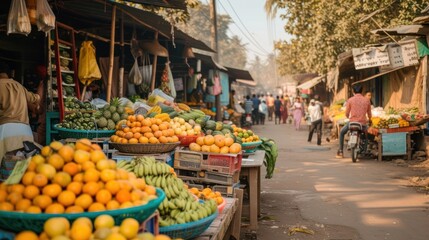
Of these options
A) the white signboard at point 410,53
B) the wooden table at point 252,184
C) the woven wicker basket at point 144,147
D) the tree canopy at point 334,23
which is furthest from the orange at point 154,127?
the tree canopy at point 334,23

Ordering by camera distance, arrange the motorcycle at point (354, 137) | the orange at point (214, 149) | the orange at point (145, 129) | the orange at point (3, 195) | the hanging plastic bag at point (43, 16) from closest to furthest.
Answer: the orange at point (3, 195) < the orange at point (214, 149) < the orange at point (145, 129) < the hanging plastic bag at point (43, 16) < the motorcycle at point (354, 137)

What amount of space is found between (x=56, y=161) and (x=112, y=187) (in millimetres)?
405

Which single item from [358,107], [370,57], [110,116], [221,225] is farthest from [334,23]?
[221,225]

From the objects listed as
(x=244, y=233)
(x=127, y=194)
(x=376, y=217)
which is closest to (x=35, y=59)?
(x=244, y=233)

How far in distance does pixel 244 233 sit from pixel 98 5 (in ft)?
17.7

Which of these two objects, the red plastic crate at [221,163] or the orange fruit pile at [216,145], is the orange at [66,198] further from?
the orange fruit pile at [216,145]

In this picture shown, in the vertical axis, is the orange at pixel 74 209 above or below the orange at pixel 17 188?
below

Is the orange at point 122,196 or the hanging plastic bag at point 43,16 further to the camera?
the hanging plastic bag at point 43,16

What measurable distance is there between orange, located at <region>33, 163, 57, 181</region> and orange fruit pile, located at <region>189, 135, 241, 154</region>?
322cm

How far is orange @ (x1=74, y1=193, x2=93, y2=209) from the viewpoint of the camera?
2934 millimetres

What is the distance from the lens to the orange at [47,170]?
306 cm

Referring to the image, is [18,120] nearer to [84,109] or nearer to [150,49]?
[84,109]

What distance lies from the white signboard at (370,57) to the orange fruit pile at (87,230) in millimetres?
11886

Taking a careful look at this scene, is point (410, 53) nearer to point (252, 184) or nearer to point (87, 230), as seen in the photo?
point (252, 184)
